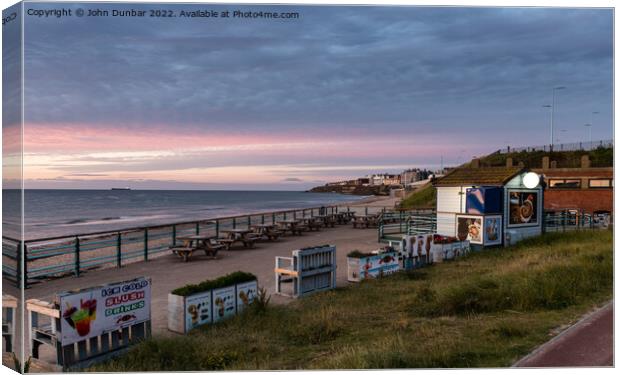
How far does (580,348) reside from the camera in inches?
277

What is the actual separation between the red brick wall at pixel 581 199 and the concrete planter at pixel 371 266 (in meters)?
19.9

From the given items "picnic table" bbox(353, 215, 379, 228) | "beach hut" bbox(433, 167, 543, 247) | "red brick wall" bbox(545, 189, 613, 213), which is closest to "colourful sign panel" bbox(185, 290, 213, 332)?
"beach hut" bbox(433, 167, 543, 247)

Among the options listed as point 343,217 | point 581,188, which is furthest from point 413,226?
point 581,188

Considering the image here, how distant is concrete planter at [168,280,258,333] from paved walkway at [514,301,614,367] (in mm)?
4507

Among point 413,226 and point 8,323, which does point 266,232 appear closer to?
point 413,226

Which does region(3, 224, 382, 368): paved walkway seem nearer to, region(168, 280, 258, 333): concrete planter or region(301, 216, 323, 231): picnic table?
region(168, 280, 258, 333): concrete planter

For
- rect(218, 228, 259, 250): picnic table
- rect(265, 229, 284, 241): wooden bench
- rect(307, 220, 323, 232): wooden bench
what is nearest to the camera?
rect(218, 228, 259, 250): picnic table

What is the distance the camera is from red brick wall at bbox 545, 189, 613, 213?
1143 inches

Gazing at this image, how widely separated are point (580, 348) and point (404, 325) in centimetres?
239

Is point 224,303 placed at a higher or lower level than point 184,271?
higher

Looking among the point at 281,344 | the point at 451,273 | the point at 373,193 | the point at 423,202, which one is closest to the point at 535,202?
the point at 451,273

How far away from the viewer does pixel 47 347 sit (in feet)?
23.1

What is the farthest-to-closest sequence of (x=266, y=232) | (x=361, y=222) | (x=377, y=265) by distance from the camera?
(x=361, y=222) → (x=266, y=232) → (x=377, y=265)

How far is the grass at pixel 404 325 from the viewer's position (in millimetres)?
6520
